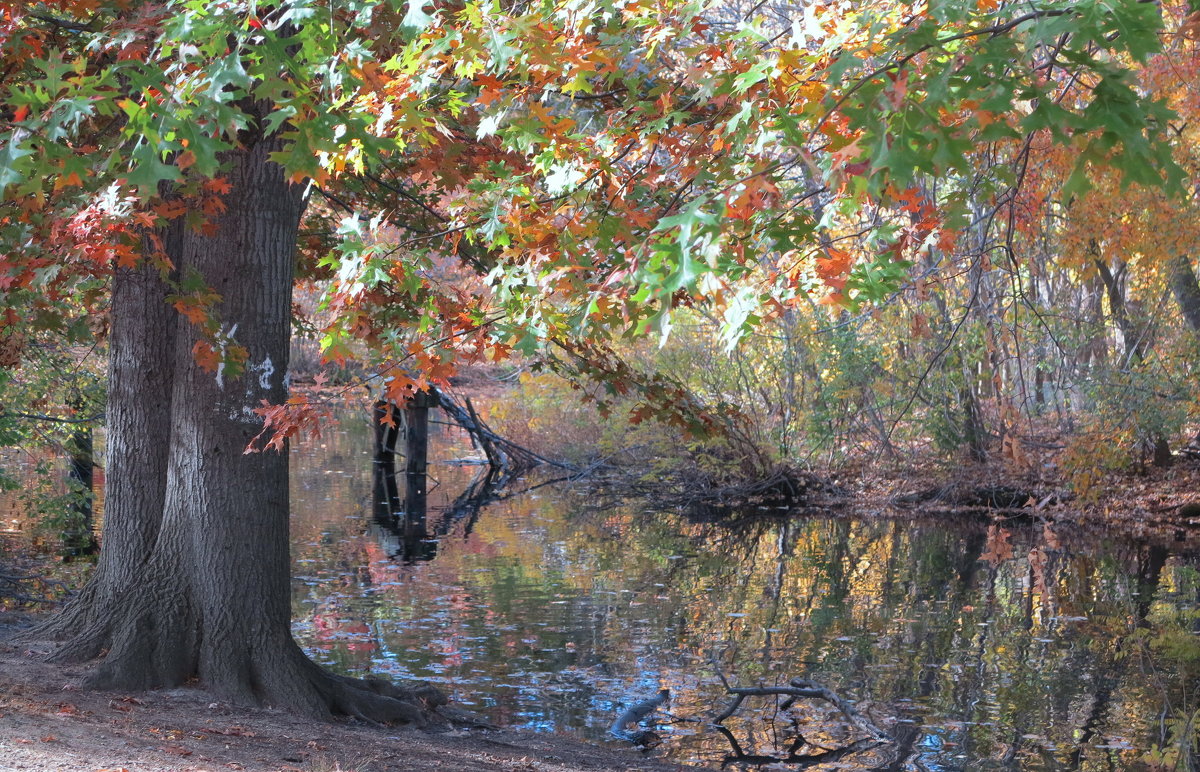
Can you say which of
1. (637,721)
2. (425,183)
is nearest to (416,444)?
(425,183)

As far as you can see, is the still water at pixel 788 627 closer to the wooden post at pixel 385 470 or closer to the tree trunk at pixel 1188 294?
the wooden post at pixel 385 470

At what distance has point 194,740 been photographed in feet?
19.4

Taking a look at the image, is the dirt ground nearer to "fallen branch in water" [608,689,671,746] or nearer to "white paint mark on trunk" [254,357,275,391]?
"fallen branch in water" [608,689,671,746]

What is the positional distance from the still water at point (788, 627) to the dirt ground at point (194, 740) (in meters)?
1.59

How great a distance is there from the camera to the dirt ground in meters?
5.31

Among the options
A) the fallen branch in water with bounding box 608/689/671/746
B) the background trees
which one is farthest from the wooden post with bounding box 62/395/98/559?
the fallen branch in water with bounding box 608/689/671/746

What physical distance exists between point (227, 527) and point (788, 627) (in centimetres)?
679

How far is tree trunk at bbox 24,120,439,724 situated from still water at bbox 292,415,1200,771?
251 centimetres

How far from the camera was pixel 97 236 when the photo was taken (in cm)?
592

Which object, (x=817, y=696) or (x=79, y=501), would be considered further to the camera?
(x=79, y=501)

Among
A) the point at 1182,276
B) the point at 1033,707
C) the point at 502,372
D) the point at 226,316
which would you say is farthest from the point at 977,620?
the point at 502,372

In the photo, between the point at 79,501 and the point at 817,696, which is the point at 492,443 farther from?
the point at 817,696

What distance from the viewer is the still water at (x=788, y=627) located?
28.8 feet

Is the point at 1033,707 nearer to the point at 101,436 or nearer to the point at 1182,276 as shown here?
the point at 1182,276
